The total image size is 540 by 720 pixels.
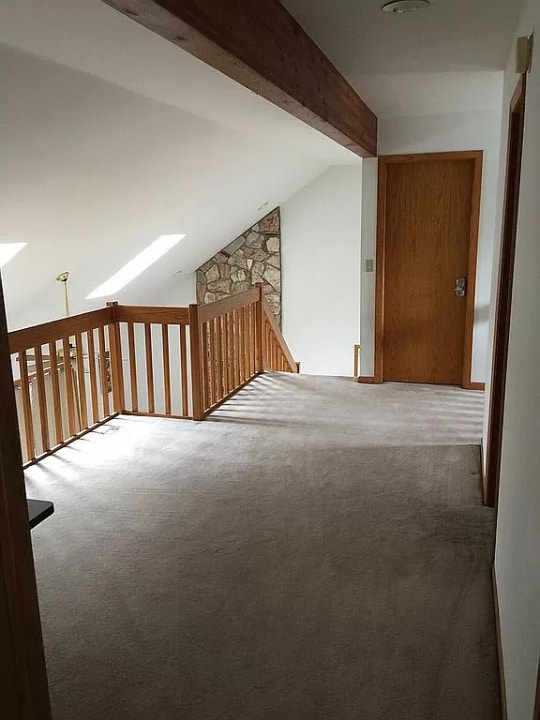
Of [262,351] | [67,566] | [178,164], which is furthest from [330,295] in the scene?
[67,566]

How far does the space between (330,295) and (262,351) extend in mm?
2062

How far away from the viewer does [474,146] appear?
197 inches

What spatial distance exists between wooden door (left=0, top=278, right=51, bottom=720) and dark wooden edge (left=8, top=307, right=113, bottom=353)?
2.31 metres

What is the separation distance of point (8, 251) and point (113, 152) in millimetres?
1113

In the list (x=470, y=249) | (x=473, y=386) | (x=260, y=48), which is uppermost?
(x=260, y=48)

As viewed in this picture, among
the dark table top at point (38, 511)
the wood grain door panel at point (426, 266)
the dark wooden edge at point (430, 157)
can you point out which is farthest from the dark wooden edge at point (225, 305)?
the dark table top at point (38, 511)

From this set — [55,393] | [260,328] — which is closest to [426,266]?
[260,328]

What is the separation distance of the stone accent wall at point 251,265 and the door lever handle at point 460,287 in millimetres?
2964

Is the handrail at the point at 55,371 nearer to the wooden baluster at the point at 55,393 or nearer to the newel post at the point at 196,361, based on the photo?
the wooden baluster at the point at 55,393

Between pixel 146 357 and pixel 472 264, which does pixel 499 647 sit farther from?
pixel 472 264

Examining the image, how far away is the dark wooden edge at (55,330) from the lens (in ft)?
11.9

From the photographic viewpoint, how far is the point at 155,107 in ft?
12.4

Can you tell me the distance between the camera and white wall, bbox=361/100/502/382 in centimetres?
496

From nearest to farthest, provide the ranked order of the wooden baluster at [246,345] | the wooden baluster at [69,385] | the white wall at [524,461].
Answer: the white wall at [524,461], the wooden baluster at [69,385], the wooden baluster at [246,345]
